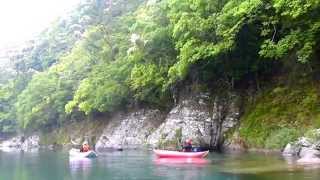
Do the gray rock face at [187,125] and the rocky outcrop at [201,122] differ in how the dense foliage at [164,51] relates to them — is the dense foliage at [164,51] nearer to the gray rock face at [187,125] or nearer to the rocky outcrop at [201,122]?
the rocky outcrop at [201,122]

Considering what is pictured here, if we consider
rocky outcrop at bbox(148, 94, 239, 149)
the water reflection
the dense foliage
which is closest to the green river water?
the water reflection

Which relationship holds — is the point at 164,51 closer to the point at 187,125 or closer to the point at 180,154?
the point at 187,125

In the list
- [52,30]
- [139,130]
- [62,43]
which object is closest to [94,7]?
[62,43]

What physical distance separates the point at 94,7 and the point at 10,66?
89.9 ft

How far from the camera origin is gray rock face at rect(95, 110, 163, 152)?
157 ft

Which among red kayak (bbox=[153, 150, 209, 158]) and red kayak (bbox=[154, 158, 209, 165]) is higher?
red kayak (bbox=[153, 150, 209, 158])

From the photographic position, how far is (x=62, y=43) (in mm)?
87500

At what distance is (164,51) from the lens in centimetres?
4616

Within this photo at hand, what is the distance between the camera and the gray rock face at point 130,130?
4781cm

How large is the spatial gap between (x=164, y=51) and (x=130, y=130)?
880cm

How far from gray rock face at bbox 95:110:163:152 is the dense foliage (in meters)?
1.41

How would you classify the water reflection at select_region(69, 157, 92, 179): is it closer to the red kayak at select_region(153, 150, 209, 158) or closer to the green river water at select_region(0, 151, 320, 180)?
the green river water at select_region(0, 151, 320, 180)

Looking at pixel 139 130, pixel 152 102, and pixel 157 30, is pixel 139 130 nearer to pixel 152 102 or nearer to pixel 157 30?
pixel 152 102

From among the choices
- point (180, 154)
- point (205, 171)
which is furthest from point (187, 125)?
point (205, 171)
